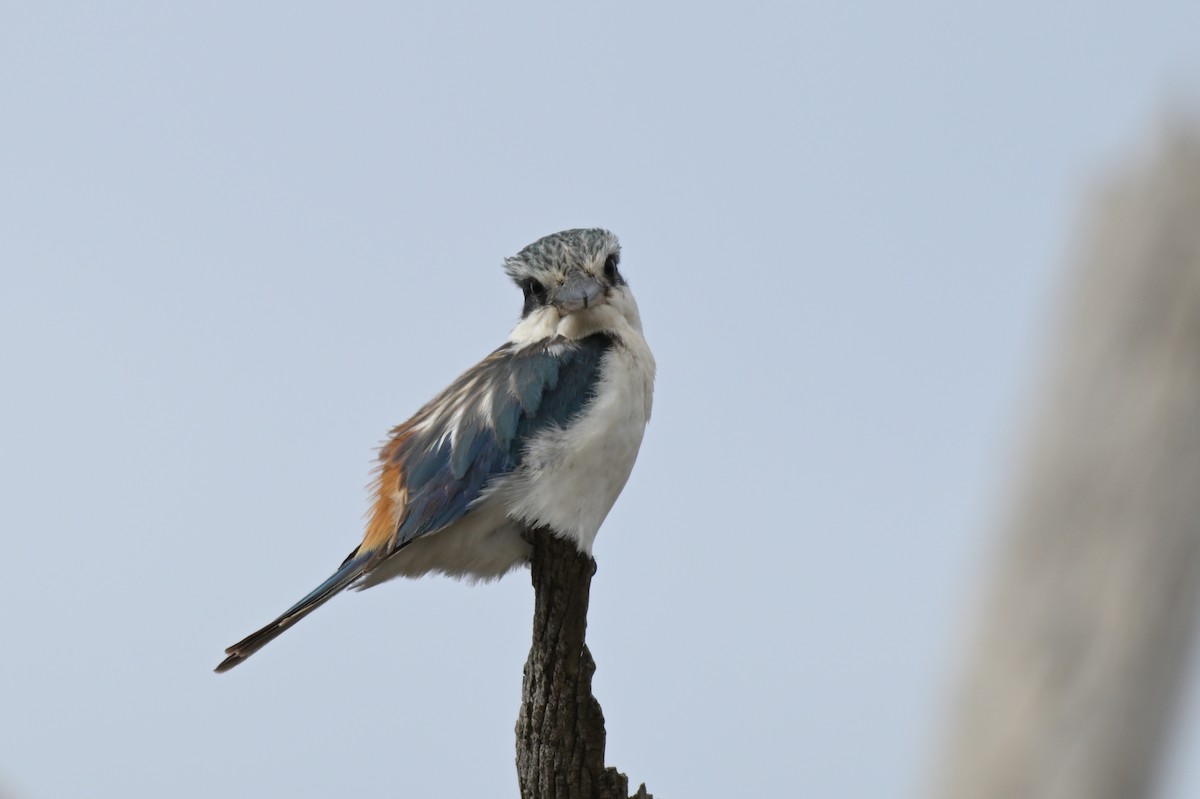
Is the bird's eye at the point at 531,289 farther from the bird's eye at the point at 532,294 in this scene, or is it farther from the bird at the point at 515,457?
the bird at the point at 515,457

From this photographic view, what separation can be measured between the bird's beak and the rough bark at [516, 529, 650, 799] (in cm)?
134

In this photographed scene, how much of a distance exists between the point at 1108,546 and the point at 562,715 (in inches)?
89.6

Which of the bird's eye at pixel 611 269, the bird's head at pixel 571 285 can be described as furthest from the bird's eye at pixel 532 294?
the bird's eye at pixel 611 269

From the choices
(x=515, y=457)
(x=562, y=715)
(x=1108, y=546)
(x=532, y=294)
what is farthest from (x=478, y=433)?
(x=1108, y=546)

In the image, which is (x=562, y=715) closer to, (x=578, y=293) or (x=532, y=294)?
(x=578, y=293)

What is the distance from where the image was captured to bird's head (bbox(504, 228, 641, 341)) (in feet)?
20.8

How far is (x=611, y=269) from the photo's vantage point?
21.9 ft

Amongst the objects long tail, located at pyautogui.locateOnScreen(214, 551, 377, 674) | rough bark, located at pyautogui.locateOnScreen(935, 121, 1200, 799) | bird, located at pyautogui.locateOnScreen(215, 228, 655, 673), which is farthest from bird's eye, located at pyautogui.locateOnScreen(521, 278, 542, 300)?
rough bark, located at pyautogui.locateOnScreen(935, 121, 1200, 799)

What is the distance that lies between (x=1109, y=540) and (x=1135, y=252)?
1.32m

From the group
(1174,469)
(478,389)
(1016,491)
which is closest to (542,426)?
(478,389)

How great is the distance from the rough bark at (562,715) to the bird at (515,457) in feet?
1.54

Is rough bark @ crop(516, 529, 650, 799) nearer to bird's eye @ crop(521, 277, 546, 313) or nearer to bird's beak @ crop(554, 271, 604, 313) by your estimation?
bird's beak @ crop(554, 271, 604, 313)

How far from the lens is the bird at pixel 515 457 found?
5.86m

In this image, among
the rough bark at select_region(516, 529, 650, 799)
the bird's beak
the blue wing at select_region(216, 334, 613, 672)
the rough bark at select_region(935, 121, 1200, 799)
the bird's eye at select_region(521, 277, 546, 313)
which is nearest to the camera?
the rough bark at select_region(516, 529, 650, 799)
